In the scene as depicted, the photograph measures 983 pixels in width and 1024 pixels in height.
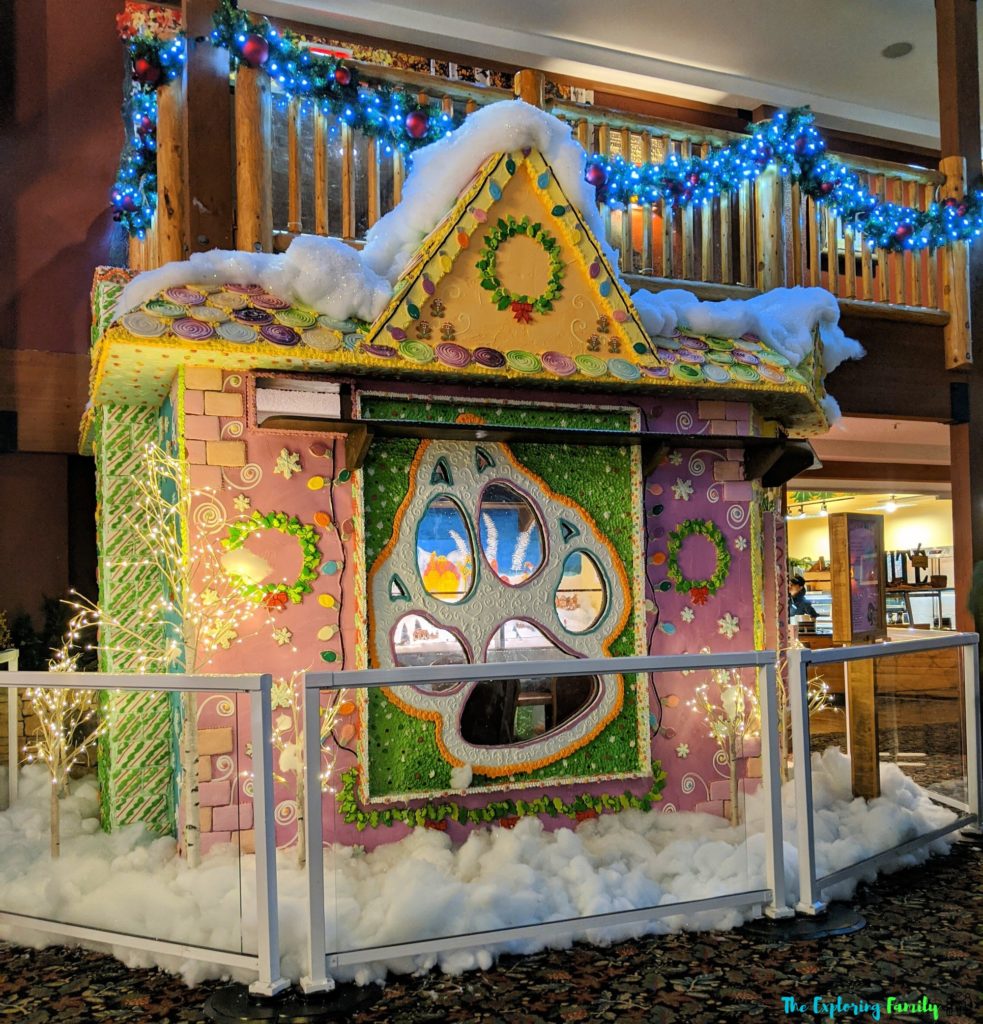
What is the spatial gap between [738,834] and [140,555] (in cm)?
367

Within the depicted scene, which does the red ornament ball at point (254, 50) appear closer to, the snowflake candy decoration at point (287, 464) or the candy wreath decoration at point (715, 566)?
the snowflake candy decoration at point (287, 464)

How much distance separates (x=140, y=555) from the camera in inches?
217

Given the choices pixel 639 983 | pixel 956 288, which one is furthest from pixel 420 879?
pixel 956 288

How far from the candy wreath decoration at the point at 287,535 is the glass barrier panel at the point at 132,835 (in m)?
0.65

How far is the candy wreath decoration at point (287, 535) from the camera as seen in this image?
4426 millimetres

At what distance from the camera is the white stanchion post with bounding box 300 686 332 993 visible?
3127 mm

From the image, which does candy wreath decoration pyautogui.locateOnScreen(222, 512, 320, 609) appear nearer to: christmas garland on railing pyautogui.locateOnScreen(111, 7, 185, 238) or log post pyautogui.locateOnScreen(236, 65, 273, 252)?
log post pyautogui.locateOnScreen(236, 65, 273, 252)

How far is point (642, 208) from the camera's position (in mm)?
6055

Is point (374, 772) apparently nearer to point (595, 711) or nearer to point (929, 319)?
point (595, 711)

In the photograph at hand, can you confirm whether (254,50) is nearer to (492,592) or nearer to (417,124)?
(417,124)

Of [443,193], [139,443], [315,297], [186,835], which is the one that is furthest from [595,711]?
[139,443]

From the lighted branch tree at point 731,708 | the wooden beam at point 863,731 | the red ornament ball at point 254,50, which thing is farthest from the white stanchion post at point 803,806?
the red ornament ball at point 254,50

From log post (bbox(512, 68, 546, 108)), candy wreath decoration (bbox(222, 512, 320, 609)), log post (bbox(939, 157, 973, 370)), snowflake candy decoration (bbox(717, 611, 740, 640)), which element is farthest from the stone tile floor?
log post (bbox(939, 157, 973, 370))

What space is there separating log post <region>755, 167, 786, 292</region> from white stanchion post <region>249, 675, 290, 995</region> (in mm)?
4611
